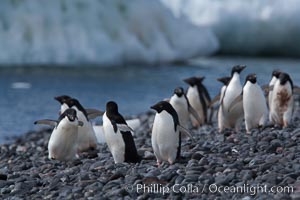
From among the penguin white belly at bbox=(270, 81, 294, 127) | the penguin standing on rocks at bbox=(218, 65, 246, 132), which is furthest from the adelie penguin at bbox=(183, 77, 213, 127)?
the penguin white belly at bbox=(270, 81, 294, 127)

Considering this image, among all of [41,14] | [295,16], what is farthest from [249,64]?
[41,14]

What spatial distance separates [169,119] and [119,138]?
0.43 m

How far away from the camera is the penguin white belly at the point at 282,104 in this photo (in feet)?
24.9

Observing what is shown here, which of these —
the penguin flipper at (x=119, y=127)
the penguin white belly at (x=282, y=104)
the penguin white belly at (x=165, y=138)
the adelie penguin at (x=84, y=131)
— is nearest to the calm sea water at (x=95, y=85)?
the adelie penguin at (x=84, y=131)

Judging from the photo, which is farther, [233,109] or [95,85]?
[95,85]

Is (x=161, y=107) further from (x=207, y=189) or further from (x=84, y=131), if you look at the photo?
(x=84, y=131)

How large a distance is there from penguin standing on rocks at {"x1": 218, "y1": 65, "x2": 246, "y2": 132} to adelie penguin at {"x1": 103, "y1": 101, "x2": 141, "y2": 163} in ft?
6.89

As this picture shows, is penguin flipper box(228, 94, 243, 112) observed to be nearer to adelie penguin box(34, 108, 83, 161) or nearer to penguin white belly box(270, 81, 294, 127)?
penguin white belly box(270, 81, 294, 127)

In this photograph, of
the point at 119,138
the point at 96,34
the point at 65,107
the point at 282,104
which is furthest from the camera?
the point at 96,34

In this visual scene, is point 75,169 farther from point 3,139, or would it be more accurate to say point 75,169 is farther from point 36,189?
point 3,139

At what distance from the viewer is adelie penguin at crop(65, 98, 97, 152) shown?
7.09 metres

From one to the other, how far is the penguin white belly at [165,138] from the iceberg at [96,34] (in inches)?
535

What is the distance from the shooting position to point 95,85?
16484mm

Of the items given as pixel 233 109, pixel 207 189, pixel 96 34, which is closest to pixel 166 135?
pixel 207 189
